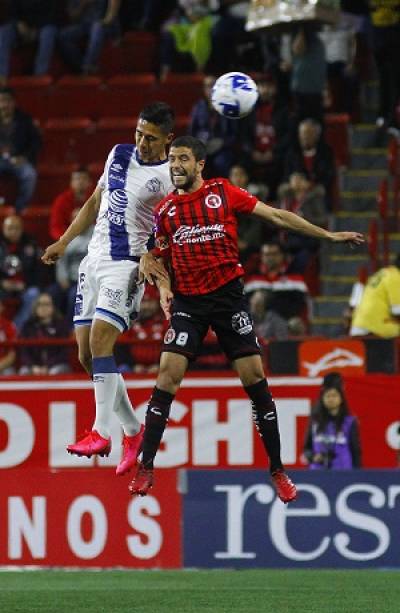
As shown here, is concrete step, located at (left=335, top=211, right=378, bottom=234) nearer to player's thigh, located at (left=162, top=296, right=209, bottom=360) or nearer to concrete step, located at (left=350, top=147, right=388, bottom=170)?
concrete step, located at (left=350, top=147, right=388, bottom=170)

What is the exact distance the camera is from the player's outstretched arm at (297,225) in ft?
36.6

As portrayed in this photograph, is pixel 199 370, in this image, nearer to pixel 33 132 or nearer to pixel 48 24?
pixel 33 132

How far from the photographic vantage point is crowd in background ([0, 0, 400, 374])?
1717 cm

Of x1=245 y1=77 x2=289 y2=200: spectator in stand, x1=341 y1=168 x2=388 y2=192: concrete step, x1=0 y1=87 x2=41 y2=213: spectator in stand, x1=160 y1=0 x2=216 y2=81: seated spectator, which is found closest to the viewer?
x1=245 y1=77 x2=289 y2=200: spectator in stand

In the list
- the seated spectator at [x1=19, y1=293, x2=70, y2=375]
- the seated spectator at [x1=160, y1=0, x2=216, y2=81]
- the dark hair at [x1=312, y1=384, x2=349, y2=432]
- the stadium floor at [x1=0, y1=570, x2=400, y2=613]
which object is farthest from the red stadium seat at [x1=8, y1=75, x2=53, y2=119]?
the stadium floor at [x1=0, y1=570, x2=400, y2=613]

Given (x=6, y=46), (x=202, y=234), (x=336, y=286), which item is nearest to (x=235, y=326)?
(x=202, y=234)

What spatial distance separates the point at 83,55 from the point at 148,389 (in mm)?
7429

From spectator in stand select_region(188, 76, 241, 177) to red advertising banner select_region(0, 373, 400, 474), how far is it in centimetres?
360

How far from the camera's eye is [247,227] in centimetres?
1834

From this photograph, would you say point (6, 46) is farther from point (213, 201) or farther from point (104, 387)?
point (213, 201)

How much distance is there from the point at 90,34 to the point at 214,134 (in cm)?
357

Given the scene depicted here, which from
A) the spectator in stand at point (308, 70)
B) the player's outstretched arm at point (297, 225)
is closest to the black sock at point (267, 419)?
the player's outstretched arm at point (297, 225)

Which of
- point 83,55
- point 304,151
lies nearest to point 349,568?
point 304,151

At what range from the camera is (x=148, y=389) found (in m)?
16.0
